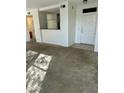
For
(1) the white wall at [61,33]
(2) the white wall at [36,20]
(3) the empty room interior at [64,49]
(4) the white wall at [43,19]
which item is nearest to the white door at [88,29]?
(3) the empty room interior at [64,49]

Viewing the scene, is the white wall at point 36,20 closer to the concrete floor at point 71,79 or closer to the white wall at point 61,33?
the white wall at point 61,33

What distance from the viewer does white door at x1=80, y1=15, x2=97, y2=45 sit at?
18.8 ft

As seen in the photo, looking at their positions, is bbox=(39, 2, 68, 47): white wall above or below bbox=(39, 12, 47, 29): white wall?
below

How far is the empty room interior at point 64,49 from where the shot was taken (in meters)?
2.15

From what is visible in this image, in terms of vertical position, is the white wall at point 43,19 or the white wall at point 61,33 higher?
the white wall at point 43,19

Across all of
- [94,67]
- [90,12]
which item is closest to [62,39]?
[90,12]

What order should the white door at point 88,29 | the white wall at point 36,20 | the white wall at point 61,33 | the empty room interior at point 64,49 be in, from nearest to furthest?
1. the empty room interior at point 64,49
2. the white wall at point 61,33
3. the white door at point 88,29
4. the white wall at point 36,20

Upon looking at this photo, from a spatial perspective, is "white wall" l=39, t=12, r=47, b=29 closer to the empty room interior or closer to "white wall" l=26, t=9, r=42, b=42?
the empty room interior

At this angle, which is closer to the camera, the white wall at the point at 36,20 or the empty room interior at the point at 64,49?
the empty room interior at the point at 64,49

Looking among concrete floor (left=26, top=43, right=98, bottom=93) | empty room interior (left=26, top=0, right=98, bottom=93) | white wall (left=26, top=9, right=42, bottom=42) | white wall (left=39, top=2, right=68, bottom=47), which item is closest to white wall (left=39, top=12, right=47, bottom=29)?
empty room interior (left=26, top=0, right=98, bottom=93)

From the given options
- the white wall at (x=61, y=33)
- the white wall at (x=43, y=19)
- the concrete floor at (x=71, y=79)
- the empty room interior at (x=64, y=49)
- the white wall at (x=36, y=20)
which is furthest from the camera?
the white wall at (x=43, y=19)

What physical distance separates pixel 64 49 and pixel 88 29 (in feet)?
7.12
